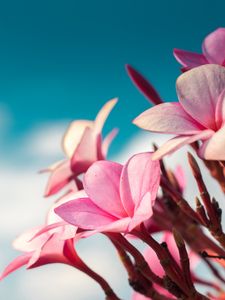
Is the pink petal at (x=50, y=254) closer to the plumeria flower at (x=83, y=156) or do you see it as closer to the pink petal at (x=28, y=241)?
the pink petal at (x=28, y=241)

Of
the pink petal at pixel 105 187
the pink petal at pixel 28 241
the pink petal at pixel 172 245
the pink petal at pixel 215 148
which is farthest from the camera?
the pink petal at pixel 172 245

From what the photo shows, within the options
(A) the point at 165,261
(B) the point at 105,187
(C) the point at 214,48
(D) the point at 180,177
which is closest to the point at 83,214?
(B) the point at 105,187

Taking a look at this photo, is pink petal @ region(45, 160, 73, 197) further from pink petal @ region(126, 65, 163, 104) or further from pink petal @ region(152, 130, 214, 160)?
pink petal @ region(152, 130, 214, 160)

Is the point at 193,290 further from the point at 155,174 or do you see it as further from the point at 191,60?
the point at 191,60

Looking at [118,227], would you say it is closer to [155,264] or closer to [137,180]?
[137,180]

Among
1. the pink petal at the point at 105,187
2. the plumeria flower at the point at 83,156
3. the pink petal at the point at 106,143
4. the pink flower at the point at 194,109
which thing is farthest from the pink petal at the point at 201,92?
the pink petal at the point at 106,143
